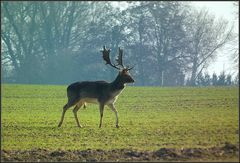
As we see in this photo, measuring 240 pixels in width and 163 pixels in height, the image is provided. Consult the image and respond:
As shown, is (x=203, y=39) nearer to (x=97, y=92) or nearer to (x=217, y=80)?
(x=217, y=80)

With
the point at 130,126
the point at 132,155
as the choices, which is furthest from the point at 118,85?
the point at 132,155

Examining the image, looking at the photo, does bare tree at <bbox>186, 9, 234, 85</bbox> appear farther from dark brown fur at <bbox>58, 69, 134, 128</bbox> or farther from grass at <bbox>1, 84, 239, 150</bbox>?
dark brown fur at <bbox>58, 69, 134, 128</bbox>

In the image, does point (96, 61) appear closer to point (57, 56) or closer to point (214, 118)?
point (57, 56)

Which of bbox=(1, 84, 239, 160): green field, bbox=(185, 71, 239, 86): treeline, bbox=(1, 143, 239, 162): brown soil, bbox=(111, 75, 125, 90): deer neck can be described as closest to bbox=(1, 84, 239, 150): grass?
bbox=(1, 84, 239, 160): green field

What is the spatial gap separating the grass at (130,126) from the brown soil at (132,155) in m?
0.97


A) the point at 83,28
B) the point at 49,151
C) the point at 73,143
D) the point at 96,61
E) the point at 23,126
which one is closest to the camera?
the point at 49,151

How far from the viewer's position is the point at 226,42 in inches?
2307

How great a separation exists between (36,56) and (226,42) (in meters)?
23.3

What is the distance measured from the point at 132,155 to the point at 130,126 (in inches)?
254

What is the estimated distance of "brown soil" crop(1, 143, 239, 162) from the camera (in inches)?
524

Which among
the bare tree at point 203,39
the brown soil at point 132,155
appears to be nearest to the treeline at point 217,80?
the bare tree at point 203,39

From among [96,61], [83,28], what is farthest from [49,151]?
[83,28]

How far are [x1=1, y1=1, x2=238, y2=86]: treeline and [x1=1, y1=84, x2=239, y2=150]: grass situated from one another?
101 feet

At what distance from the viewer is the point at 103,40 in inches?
2633
